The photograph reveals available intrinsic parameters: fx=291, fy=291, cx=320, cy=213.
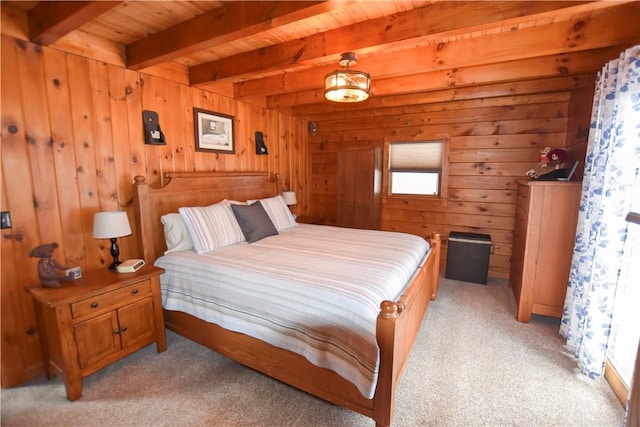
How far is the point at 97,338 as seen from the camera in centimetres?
193

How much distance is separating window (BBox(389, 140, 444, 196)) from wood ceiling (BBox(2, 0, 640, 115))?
144 centimetres

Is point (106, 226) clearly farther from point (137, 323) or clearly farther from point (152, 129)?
point (152, 129)

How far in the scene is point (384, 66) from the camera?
265 centimetres

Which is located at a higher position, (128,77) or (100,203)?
(128,77)

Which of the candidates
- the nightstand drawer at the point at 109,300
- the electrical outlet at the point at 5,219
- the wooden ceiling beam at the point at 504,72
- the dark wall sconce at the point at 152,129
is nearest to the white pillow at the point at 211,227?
the nightstand drawer at the point at 109,300

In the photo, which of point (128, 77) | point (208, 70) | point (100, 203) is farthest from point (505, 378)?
point (128, 77)

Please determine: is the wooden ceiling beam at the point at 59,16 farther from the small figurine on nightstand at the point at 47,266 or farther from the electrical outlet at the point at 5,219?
the small figurine on nightstand at the point at 47,266

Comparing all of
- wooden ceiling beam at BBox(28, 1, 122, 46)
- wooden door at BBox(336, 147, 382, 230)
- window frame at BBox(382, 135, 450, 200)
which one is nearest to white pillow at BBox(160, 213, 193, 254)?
wooden ceiling beam at BBox(28, 1, 122, 46)

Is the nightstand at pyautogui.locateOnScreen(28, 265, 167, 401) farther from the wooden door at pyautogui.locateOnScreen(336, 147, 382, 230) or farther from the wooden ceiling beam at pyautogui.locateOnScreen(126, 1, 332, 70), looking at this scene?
the wooden door at pyautogui.locateOnScreen(336, 147, 382, 230)

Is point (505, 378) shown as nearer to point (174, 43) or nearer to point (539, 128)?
point (539, 128)

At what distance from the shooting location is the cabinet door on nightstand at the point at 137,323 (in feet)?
6.80

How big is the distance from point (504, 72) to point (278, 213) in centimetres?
272

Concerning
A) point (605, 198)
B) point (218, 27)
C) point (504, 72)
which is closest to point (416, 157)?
point (504, 72)

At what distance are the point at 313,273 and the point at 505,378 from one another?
1517 mm
